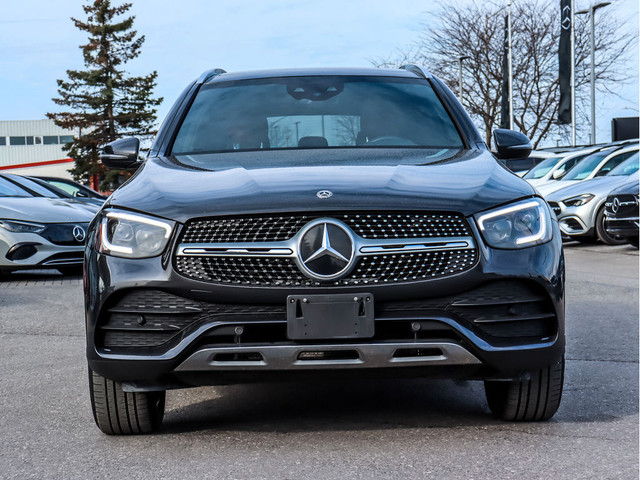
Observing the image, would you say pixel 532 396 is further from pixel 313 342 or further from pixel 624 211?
pixel 624 211

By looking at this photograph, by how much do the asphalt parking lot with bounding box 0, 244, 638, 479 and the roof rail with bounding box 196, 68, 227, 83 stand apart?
1755mm

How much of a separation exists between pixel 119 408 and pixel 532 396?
1.70m

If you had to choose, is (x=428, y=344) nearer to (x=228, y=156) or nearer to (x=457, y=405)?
(x=457, y=405)

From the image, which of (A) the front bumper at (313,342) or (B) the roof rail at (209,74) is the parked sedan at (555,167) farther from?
(A) the front bumper at (313,342)

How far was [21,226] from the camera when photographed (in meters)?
11.6

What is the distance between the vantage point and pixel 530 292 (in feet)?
12.7

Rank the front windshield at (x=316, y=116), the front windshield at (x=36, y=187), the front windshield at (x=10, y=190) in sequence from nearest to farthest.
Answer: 1. the front windshield at (x=316, y=116)
2. the front windshield at (x=10, y=190)
3. the front windshield at (x=36, y=187)

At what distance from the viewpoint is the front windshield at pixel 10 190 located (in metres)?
12.4

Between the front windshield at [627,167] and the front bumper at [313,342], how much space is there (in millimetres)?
13742

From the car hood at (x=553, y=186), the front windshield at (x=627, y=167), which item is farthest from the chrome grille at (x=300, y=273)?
the car hood at (x=553, y=186)

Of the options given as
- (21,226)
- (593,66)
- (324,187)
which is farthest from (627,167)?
(593,66)

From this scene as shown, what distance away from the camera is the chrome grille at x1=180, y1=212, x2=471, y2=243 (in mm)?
3756

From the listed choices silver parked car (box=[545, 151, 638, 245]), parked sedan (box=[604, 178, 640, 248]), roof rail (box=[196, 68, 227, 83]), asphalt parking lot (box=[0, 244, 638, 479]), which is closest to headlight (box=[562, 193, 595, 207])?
silver parked car (box=[545, 151, 638, 245])

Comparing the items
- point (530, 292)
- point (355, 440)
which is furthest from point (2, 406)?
point (530, 292)
